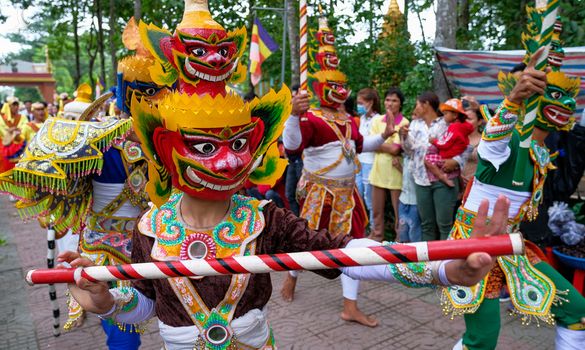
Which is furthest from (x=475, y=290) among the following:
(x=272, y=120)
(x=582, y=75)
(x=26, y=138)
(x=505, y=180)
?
(x=26, y=138)

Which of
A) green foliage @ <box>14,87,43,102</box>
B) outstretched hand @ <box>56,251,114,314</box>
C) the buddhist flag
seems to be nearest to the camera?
outstretched hand @ <box>56,251,114,314</box>

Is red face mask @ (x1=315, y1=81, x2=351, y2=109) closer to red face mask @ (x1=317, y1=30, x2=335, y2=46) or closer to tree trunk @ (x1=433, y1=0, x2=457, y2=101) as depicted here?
red face mask @ (x1=317, y1=30, x2=335, y2=46)

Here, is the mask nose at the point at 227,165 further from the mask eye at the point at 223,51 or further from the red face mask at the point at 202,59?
the mask eye at the point at 223,51

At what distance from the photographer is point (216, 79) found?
1961 millimetres

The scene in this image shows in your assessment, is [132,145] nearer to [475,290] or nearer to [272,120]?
[272,120]

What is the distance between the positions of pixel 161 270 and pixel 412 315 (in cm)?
341

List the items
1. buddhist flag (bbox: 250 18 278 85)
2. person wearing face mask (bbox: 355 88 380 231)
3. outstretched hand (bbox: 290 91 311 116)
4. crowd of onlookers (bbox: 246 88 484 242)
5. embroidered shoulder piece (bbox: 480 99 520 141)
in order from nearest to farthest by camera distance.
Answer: embroidered shoulder piece (bbox: 480 99 520 141) → outstretched hand (bbox: 290 91 311 116) → crowd of onlookers (bbox: 246 88 484 242) → person wearing face mask (bbox: 355 88 380 231) → buddhist flag (bbox: 250 18 278 85)

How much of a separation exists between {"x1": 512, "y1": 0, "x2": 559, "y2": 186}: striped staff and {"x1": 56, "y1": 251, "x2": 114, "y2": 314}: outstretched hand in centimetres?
212

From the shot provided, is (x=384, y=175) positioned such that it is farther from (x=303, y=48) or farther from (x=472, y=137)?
(x=303, y=48)

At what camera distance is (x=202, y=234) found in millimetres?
1962

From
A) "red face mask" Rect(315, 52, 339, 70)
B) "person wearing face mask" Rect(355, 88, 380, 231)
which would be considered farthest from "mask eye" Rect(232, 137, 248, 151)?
"person wearing face mask" Rect(355, 88, 380, 231)

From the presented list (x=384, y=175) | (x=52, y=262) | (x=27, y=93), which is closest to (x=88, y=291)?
(x=52, y=262)

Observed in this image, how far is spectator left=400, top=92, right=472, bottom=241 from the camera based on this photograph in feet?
17.5

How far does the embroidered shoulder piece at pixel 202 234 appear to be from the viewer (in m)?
1.94
